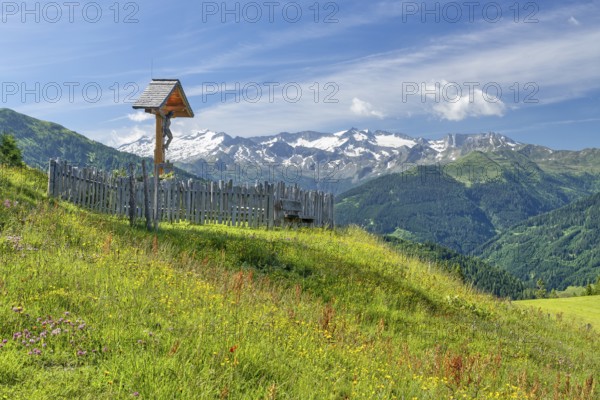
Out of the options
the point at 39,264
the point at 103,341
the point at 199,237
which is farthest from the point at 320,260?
the point at 103,341

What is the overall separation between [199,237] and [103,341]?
32.5ft

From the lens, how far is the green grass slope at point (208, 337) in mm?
4656

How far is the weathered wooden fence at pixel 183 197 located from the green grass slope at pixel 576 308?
11829 mm

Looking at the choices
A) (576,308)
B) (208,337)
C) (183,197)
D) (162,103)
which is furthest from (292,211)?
(208,337)

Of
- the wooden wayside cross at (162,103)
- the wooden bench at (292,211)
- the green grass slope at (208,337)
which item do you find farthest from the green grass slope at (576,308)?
the wooden wayside cross at (162,103)

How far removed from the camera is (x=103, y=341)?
17.0ft

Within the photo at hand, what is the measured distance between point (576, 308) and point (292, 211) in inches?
569

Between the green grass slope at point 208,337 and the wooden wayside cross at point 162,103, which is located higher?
the wooden wayside cross at point 162,103

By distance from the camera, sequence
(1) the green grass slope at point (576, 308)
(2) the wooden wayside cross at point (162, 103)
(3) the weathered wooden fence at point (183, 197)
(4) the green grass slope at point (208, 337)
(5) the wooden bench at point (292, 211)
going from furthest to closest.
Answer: (2) the wooden wayside cross at point (162, 103)
(5) the wooden bench at point (292, 211)
(1) the green grass slope at point (576, 308)
(3) the weathered wooden fence at point (183, 197)
(4) the green grass slope at point (208, 337)

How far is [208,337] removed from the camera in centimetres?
552

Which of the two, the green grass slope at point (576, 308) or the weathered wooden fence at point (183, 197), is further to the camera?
the green grass slope at point (576, 308)

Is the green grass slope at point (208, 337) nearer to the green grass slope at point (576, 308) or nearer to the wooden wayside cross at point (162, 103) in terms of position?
the green grass slope at point (576, 308)

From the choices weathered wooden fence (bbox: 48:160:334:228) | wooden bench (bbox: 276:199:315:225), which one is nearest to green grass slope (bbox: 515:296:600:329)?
wooden bench (bbox: 276:199:315:225)

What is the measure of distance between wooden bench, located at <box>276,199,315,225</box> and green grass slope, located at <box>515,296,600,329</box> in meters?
11.0
